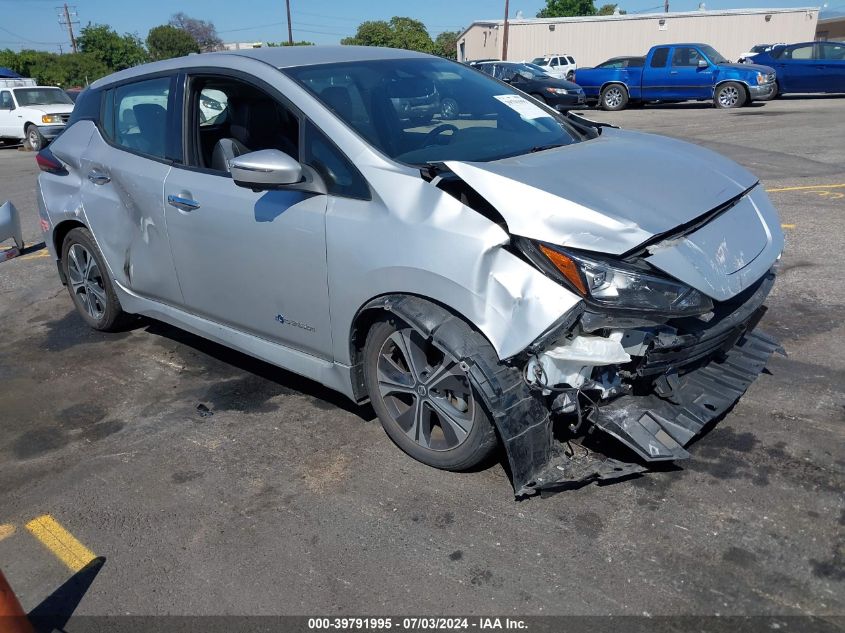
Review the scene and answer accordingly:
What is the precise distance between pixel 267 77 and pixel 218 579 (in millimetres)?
2399

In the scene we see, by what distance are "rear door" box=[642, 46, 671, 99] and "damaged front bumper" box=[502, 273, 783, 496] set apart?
19519mm

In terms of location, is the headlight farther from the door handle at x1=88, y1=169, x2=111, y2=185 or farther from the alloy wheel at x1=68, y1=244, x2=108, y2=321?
the alloy wheel at x1=68, y1=244, x2=108, y2=321

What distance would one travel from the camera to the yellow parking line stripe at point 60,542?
3020 mm

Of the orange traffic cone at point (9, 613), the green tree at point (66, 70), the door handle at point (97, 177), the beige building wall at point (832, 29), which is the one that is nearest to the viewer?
the orange traffic cone at point (9, 613)

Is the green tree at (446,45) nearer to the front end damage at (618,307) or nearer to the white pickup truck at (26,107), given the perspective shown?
the white pickup truck at (26,107)

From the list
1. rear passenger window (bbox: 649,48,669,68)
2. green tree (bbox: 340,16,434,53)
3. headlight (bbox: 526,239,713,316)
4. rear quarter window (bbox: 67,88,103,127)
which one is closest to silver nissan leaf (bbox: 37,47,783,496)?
headlight (bbox: 526,239,713,316)

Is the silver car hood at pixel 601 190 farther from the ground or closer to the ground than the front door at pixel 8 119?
farther from the ground

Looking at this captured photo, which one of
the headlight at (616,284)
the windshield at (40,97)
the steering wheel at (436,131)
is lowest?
the windshield at (40,97)

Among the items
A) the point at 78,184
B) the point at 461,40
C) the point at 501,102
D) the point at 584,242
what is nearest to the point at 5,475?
the point at 78,184

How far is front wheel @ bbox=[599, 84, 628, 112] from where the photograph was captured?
21891mm

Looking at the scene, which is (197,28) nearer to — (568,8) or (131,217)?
(568,8)

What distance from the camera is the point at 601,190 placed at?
122 inches

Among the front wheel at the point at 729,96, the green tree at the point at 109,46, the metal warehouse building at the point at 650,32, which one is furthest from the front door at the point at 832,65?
the green tree at the point at 109,46

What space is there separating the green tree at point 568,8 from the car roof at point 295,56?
3424 inches
